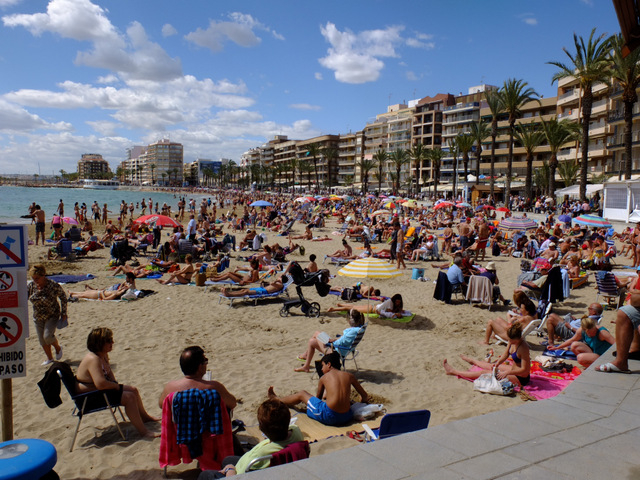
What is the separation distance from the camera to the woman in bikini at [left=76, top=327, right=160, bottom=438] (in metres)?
4.37

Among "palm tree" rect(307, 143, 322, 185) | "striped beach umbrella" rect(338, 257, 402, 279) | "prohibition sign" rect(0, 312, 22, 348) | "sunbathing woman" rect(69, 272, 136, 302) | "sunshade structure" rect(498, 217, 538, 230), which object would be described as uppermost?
"palm tree" rect(307, 143, 322, 185)

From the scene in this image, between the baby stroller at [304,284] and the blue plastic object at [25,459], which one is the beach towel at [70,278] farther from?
the blue plastic object at [25,459]

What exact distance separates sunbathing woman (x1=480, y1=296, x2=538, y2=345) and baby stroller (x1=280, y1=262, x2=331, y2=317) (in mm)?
3428

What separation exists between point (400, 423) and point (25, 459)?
2673 millimetres

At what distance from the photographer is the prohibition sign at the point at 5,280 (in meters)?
3.18

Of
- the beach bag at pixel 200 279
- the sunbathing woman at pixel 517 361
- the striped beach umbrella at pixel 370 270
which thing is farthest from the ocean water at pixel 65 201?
the sunbathing woman at pixel 517 361

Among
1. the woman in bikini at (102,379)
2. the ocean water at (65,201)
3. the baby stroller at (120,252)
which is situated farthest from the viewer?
the ocean water at (65,201)

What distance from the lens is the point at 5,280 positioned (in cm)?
319

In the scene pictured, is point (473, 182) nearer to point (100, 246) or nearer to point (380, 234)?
point (380, 234)

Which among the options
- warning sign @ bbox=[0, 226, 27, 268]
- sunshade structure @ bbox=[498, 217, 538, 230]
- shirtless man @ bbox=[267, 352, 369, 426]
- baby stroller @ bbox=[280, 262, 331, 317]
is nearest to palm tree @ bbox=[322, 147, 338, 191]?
sunshade structure @ bbox=[498, 217, 538, 230]

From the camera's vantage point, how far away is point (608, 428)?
379cm

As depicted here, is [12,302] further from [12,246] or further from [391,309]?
[391,309]

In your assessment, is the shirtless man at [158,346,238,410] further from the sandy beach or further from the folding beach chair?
the folding beach chair

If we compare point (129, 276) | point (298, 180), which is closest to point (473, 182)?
point (129, 276)
